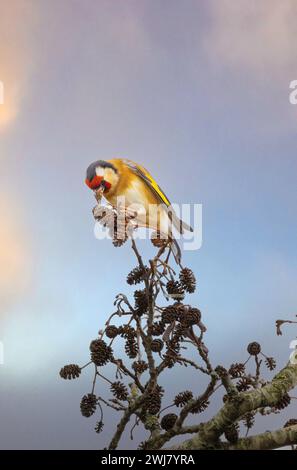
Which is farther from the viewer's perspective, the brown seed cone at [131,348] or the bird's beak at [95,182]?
the bird's beak at [95,182]

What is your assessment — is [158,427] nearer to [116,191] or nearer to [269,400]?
[269,400]

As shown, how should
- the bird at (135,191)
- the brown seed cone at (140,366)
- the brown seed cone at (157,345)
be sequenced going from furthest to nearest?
the bird at (135,191), the brown seed cone at (140,366), the brown seed cone at (157,345)

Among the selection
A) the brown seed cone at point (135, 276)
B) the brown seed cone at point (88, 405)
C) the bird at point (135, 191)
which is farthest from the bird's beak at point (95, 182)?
the brown seed cone at point (88, 405)

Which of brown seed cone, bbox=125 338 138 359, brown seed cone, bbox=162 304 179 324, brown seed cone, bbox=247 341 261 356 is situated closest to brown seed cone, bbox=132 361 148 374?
brown seed cone, bbox=125 338 138 359

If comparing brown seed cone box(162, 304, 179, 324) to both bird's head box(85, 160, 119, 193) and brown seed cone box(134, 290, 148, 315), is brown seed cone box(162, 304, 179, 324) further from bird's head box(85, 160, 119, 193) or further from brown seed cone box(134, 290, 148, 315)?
bird's head box(85, 160, 119, 193)

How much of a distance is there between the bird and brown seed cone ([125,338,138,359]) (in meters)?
0.64

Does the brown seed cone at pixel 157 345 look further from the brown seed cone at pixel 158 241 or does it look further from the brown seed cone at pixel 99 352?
the brown seed cone at pixel 158 241

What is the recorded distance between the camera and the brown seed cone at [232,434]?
169 centimetres

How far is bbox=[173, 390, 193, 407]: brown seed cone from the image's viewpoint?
1795 mm

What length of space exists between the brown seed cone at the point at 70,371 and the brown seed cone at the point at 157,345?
0.93 ft

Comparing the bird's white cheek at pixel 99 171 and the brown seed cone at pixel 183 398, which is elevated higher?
the bird's white cheek at pixel 99 171

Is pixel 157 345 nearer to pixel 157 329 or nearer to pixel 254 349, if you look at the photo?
pixel 157 329
